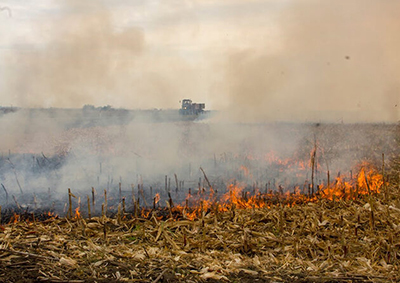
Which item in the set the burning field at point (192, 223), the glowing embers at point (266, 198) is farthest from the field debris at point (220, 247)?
the glowing embers at point (266, 198)

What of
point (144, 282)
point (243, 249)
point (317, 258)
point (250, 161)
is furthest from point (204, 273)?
point (250, 161)

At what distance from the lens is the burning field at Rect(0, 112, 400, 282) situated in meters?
5.61

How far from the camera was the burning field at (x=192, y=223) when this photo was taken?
5.61m

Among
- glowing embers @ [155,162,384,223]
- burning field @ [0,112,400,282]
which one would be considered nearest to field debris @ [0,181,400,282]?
burning field @ [0,112,400,282]

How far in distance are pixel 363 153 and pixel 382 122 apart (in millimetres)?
17552

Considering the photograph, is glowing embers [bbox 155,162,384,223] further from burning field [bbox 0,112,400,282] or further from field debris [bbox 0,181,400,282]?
field debris [bbox 0,181,400,282]

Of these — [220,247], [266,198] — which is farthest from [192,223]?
[266,198]

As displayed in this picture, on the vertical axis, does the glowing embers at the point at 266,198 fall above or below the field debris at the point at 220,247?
above

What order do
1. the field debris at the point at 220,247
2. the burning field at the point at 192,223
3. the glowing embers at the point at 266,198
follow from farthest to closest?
the glowing embers at the point at 266,198
the burning field at the point at 192,223
the field debris at the point at 220,247

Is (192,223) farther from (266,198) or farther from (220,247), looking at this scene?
(266,198)

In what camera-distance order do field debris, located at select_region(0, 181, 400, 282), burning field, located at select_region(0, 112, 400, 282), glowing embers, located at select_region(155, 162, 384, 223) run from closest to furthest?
1. field debris, located at select_region(0, 181, 400, 282)
2. burning field, located at select_region(0, 112, 400, 282)
3. glowing embers, located at select_region(155, 162, 384, 223)

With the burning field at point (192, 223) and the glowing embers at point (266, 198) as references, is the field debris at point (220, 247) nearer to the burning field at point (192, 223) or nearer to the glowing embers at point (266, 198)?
the burning field at point (192, 223)

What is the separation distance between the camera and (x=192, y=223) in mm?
7523

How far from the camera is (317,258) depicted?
6305mm
